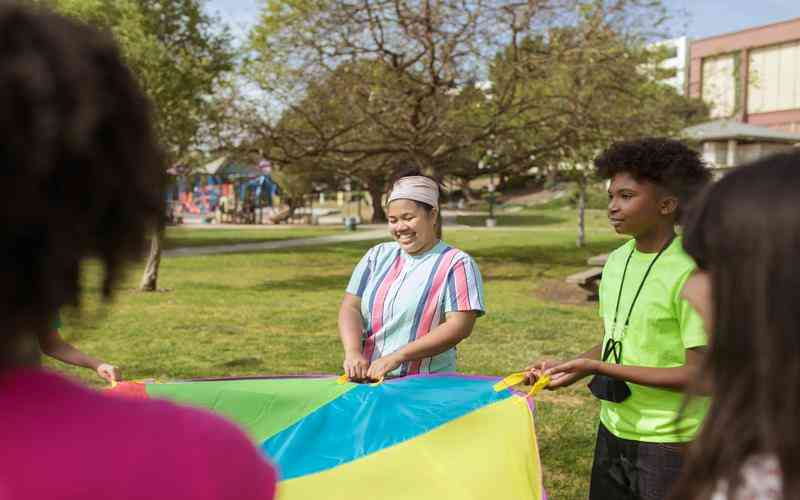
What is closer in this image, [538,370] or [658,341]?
[658,341]

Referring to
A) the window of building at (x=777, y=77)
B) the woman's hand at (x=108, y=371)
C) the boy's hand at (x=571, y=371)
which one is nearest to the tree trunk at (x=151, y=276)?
the woman's hand at (x=108, y=371)

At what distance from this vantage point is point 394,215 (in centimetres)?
358

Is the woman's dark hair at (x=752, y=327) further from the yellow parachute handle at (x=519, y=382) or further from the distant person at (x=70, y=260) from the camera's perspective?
the yellow parachute handle at (x=519, y=382)

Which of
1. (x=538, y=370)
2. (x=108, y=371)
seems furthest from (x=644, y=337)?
(x=108, y=371)

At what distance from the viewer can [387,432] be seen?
10.7 ft

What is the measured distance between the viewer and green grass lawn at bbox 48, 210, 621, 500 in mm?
6060

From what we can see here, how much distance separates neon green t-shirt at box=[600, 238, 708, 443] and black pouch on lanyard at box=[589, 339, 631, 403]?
2 centimetres

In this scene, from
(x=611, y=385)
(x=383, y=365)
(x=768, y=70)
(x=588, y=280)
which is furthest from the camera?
(x=768, y=70)

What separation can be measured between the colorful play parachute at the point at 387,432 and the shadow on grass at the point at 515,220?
109 feet

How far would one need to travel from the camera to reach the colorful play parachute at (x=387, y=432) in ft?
9.66

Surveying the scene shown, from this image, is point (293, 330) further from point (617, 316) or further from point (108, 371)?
point (617, 316)

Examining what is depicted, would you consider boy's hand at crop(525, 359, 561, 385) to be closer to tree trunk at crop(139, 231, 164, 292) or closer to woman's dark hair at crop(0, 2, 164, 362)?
woman's dark hair at crop(0, 2, 164, 362)

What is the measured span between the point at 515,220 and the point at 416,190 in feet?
120

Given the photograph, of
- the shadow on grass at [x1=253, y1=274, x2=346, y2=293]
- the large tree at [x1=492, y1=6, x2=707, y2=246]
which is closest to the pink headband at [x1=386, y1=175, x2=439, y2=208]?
the shadow on grass at [x1=253, y1=274, x2=346, y2=293]
